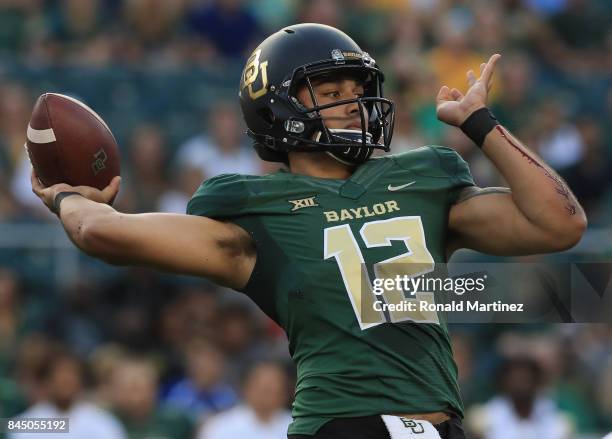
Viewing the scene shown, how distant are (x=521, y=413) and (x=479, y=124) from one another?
13.3ft

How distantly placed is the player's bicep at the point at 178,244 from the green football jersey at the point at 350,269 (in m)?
0.05

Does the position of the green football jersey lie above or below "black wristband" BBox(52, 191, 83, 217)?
below

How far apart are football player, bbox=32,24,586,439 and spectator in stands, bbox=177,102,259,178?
496 centimetres

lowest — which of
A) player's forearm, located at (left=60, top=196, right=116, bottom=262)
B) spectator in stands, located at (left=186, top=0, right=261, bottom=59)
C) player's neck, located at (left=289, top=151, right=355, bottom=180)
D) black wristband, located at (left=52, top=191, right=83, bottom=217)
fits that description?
player's forearm, located at (left=60, top=196, right=116, bottom=262)

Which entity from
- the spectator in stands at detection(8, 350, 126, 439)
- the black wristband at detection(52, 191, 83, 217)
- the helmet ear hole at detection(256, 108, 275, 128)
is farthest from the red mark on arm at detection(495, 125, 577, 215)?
the spectator in stands at detection(8, 350, 126, 439)

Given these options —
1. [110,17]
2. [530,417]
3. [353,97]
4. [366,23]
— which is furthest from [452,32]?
[353,97]

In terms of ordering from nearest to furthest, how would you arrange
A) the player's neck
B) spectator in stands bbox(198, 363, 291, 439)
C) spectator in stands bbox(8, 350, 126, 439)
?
1. the player's neck
2. spectator in stands bbox(8, 350, 126, 439)
3. spectator in stands bbox(198, 363, 291, 439)

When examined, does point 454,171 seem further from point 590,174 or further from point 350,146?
point 590,174

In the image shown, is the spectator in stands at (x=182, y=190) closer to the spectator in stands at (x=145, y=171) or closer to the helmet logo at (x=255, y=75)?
the spectator in stands at (x=145, y=171)

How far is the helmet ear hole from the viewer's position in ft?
13.1

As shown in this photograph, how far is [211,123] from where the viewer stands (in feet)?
30.2

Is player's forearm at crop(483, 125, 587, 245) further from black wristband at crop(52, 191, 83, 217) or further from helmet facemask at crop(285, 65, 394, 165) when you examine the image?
black wristband at crop(52, 191, 83, 217)

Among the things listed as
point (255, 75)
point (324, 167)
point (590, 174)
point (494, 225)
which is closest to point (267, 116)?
point (255, 75)

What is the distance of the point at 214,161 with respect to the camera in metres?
8.91
